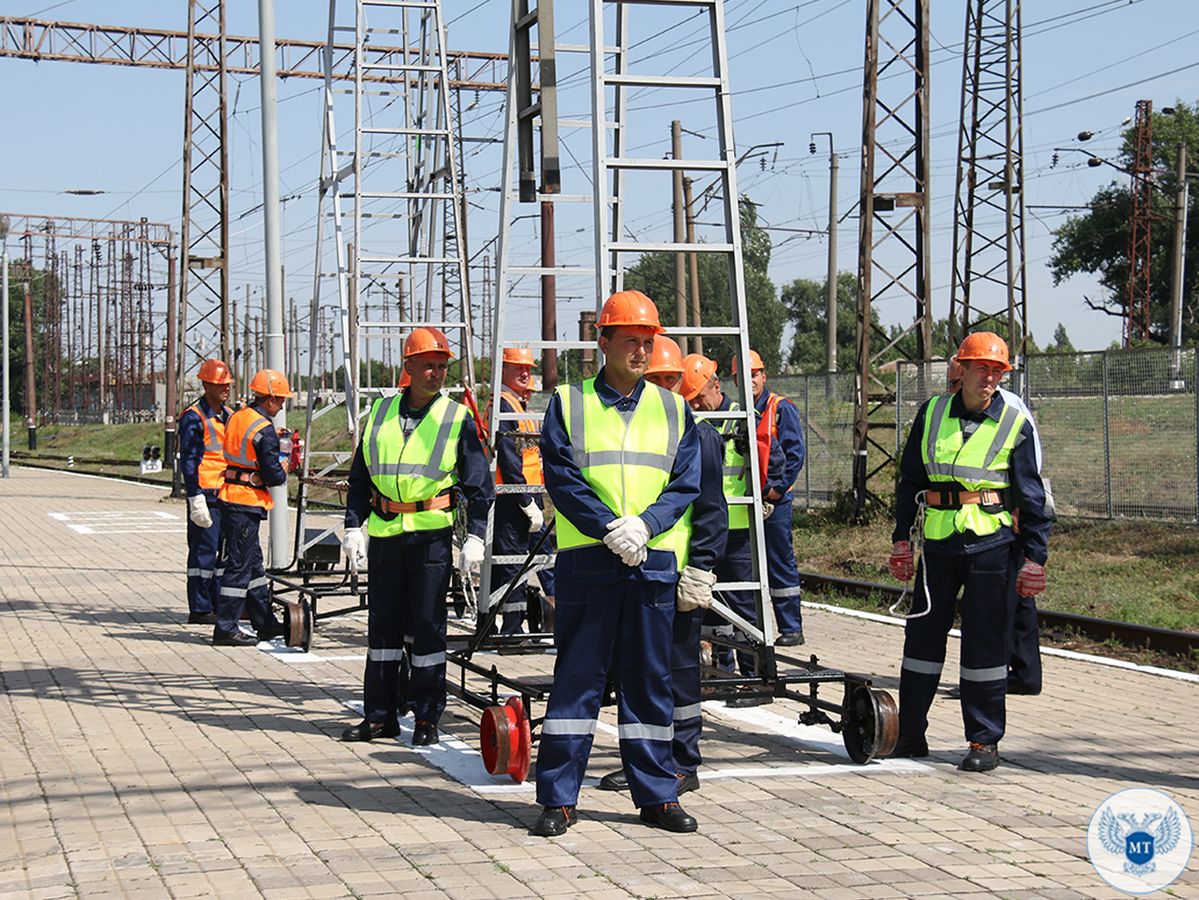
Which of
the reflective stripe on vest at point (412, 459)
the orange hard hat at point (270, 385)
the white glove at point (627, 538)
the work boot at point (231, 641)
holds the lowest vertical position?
the work boot at point (231, 641)

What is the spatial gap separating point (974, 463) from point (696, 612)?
6.32 feet

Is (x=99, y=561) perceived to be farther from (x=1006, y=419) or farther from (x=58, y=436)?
(x=58, y=436)

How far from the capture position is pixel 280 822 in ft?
23.5

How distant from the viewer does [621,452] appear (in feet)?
23.6

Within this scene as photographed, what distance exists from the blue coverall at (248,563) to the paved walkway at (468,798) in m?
0.74

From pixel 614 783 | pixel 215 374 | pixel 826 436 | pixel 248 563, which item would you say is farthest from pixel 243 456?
pixel 826 436

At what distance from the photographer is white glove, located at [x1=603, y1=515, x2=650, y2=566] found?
6.93m

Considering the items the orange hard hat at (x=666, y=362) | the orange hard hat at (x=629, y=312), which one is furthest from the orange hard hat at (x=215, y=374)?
the orange hard hat at (x=629, y=312)

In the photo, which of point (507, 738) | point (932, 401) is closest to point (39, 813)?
point (507, 738)

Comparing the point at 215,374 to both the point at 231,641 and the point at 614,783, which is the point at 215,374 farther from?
the point at 614,783

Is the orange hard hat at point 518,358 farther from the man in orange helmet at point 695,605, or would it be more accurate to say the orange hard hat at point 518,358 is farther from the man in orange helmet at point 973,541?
the man in orange helmet at point 695,605

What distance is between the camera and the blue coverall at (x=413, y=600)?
895 cm

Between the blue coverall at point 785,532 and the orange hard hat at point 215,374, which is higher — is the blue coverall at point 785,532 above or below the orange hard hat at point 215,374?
below

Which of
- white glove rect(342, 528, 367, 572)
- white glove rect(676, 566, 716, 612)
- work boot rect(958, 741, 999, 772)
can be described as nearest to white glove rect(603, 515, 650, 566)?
white glove rect(676, 566, 716, 612)
